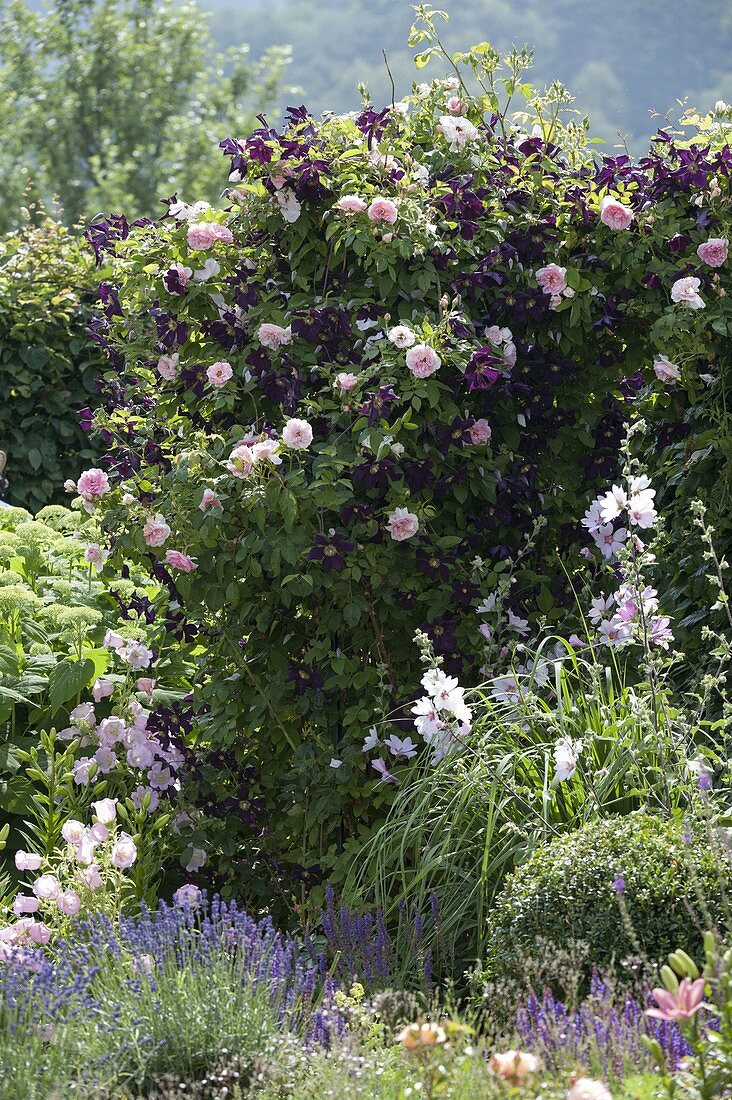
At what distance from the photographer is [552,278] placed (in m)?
3.75

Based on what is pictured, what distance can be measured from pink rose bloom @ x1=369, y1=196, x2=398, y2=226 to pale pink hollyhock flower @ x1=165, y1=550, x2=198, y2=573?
110 centimetres

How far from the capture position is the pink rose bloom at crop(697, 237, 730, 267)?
3658 millimetres

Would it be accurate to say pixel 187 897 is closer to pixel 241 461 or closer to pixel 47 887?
pixel 47 887

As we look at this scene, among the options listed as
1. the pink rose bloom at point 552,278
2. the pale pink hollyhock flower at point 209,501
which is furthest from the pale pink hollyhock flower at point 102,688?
the pink rose bloom at point 552,278

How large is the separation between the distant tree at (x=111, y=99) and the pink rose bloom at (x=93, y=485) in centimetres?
1992

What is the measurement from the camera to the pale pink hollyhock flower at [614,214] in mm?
3682

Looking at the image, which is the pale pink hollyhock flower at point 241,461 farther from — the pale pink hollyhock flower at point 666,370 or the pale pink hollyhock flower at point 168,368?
the pale pink hollyhock flower at point 666,370

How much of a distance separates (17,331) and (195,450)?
155 inches

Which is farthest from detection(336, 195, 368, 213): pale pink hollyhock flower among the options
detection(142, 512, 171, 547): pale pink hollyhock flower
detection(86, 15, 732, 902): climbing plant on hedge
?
detection(142, 512, 171, 547): pale pink hollyhock flower

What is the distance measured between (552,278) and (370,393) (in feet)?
2.56

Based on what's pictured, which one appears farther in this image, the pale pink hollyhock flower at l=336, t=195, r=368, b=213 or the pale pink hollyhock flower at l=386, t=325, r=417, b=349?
the pale pink hollyhock flower at l=336, t=195, r=368, b=213

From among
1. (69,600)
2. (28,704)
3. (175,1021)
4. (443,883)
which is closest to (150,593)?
(69,600)

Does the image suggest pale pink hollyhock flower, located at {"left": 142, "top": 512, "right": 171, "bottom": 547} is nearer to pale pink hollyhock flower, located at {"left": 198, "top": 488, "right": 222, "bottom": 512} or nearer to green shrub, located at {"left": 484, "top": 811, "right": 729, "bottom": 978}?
pale pink hollyhock flower, located at {"left": 198, "top": 488, "right": 222, "bottom": 512}

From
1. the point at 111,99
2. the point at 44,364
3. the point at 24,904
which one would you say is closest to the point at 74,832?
Result: the point at 24,904
